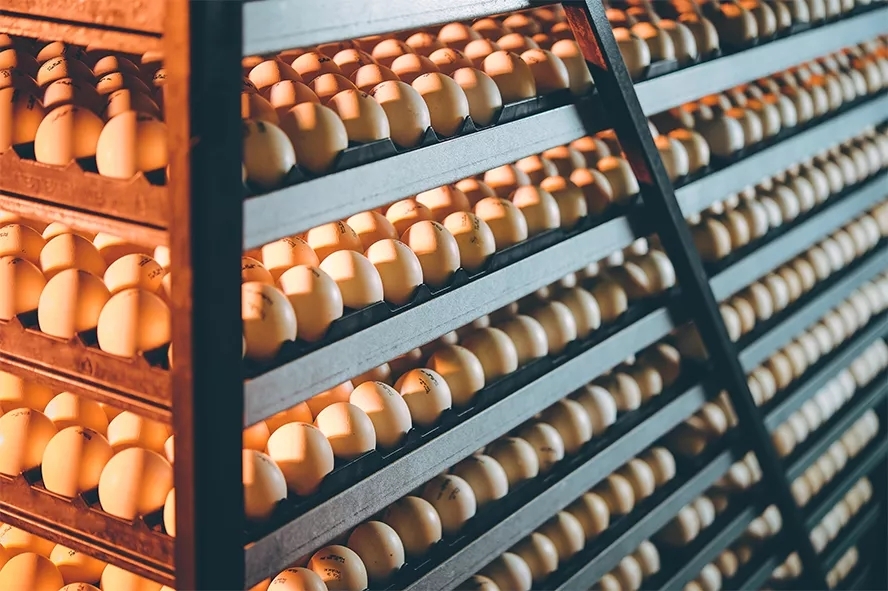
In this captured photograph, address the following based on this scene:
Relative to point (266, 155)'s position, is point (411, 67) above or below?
above

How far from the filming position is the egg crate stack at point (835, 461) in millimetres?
3271

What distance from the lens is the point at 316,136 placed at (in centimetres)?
157

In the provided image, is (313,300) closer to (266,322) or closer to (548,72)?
(266,322)

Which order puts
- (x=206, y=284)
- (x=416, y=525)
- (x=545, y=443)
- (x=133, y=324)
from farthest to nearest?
1. (x=545, y=443)
2. (x=416, y=525)
3. (x=133, y=324)
4. (x=206, y=284)

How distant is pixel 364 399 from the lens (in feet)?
5.97

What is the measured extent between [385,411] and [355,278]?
0.89 ft

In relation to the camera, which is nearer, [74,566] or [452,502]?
[74,566]

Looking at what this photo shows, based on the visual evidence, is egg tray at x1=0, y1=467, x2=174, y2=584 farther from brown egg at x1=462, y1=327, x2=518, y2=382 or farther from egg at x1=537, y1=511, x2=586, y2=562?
egg at x1=537, y1=511, x2=586, y2=562

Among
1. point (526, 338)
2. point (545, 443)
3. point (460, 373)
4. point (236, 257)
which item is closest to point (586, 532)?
point (545, 443)

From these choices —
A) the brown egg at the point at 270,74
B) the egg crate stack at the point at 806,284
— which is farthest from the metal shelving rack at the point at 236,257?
the egg crate stack at the point at 806,284

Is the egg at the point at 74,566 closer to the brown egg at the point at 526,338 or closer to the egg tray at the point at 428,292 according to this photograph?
the egg tray at the point at 428,292

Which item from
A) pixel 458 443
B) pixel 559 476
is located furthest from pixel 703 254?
pixel 458 443

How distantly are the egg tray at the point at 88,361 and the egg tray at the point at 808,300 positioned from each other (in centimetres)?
193

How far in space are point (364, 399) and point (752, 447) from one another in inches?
57.9
